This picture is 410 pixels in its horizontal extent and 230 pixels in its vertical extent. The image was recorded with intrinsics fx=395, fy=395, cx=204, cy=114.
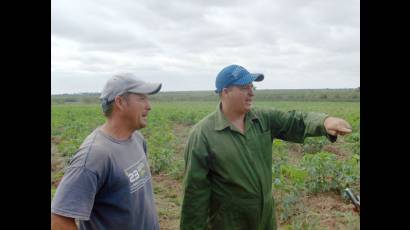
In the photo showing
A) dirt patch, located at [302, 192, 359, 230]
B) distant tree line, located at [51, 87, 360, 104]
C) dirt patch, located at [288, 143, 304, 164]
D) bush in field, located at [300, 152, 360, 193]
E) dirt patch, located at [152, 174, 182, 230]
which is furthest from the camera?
distant tree line, located at [51, 87, 360, 104]

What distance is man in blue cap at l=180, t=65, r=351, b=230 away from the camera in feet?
9.77

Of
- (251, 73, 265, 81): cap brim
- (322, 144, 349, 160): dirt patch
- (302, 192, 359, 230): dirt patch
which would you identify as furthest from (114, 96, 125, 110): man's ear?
(322, 144, 349, 160): dirt patch

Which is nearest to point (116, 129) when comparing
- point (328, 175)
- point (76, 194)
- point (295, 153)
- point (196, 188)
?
point (76, 194)

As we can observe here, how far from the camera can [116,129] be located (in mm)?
2547

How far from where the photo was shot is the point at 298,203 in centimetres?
625

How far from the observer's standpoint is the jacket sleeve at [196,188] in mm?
2967

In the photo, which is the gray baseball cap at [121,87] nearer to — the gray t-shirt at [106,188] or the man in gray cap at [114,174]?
the man in gray cap at [114,174]

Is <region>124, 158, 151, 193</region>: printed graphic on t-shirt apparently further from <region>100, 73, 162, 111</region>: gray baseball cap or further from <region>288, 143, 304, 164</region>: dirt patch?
<region>288, 143, 304, 164</region>: dirt patch

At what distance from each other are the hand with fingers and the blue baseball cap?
0.69m

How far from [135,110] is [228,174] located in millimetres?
884

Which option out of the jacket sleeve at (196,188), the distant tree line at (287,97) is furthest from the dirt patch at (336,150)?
the distant tree line at (287,97)
